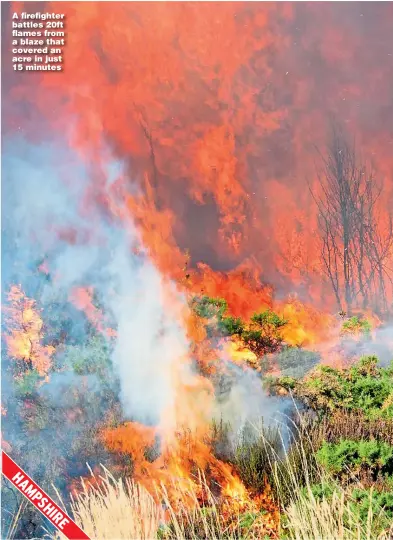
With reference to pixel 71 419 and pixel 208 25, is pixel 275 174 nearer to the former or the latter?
pixel 208 25

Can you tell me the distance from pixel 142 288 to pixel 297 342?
4.44ft

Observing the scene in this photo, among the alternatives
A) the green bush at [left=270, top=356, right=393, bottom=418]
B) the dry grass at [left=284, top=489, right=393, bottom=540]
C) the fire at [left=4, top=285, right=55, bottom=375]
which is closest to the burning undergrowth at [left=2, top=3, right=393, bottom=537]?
the fire at [left=4, top=285, right=55, bottom=375]

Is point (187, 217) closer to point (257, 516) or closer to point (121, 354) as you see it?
point (121, 354)

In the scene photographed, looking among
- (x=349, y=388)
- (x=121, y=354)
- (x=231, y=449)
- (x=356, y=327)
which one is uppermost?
(x=356, y=327)

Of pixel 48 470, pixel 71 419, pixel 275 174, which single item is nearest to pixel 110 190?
pixel 275 174

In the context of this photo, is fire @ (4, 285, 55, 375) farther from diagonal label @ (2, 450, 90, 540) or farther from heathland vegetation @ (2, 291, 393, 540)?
diagonal label @ (2, 450, 90, 540)

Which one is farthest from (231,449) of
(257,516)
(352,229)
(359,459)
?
(352,229)

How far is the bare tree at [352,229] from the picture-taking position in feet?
16.4

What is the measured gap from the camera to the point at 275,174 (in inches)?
197

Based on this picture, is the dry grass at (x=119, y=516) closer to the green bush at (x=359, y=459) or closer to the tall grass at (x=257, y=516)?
the tall grass at (x=257, y=516)

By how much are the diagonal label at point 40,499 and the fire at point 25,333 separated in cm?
73

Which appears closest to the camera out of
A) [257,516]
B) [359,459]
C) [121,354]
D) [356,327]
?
[359,459]

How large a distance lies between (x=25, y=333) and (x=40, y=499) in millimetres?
1259

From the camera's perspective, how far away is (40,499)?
4285 millimetres
